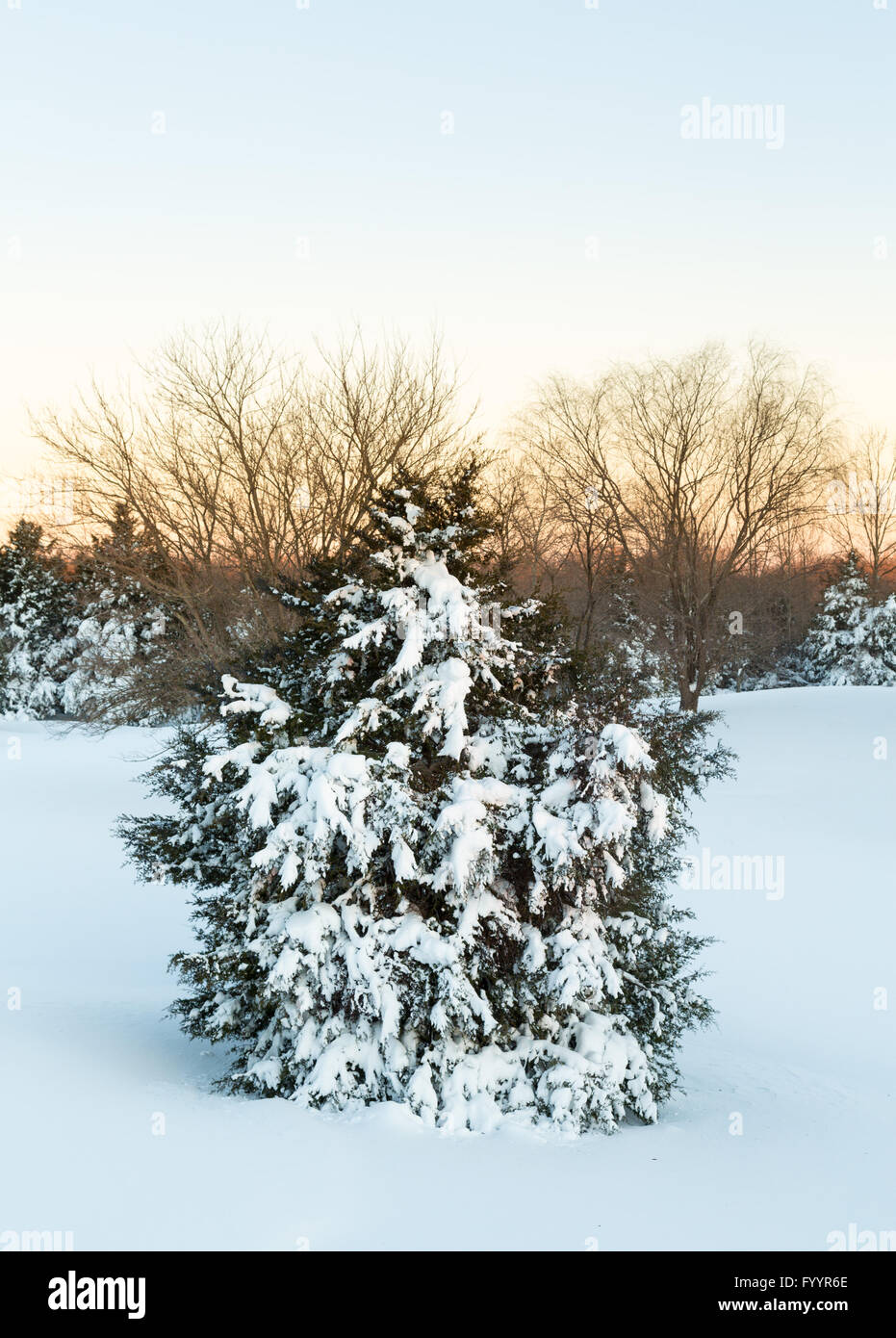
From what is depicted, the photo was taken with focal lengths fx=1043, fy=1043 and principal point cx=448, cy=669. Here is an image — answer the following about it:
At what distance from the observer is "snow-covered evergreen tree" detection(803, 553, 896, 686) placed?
41656 mm

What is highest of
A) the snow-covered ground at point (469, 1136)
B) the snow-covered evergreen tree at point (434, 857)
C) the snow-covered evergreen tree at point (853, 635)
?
the snow-covered evergreen tree at point (853, 635)

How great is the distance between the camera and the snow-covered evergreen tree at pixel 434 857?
7.00 m

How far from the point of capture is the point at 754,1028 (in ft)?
35.9

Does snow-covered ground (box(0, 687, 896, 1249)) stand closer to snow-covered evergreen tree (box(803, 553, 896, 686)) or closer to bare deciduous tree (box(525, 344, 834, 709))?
bare deciduous tree (box(525, 344, 834, 709))

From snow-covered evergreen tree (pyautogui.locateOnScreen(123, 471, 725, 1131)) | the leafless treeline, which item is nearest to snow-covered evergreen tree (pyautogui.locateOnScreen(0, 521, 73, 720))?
the leafless treeline

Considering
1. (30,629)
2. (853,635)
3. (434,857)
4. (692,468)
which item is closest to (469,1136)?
(434,857)

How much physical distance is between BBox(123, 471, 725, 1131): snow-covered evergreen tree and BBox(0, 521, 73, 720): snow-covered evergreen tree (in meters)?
37.2

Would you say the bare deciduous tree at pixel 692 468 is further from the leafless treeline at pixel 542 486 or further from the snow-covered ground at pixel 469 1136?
the snow-covered ground at pixel 469 1136

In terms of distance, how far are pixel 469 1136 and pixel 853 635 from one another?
39678 millimetres

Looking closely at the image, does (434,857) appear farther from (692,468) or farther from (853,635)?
(853,635)

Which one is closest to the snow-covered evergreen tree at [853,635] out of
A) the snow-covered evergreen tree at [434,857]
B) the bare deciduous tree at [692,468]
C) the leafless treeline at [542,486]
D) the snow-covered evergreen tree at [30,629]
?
the leafless treeline at [542,486]

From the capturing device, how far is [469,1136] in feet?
22.0

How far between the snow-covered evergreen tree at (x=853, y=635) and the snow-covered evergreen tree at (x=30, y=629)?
3107cm

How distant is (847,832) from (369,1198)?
13.9m
